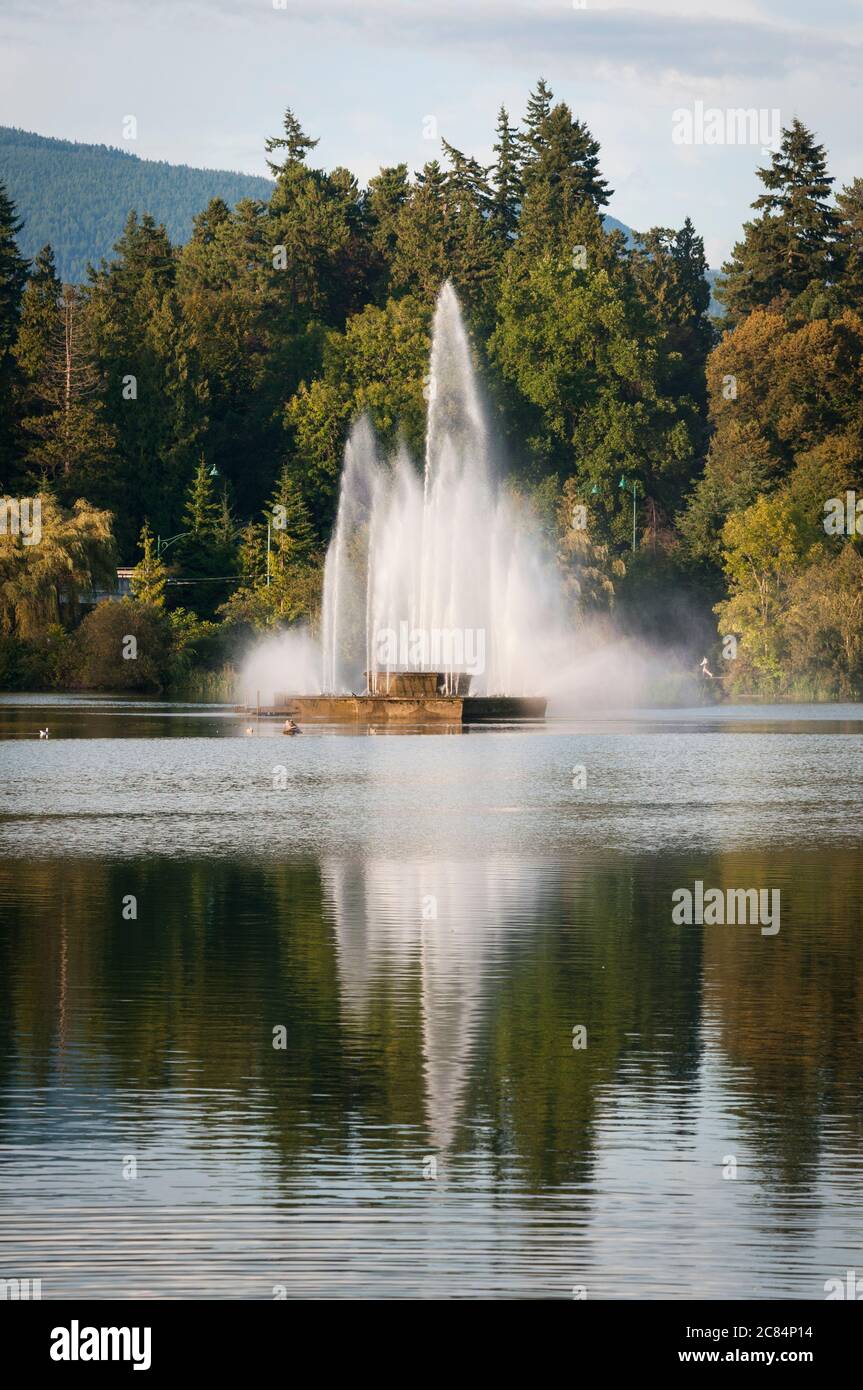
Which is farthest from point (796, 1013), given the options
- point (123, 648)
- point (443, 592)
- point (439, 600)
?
point (123, 648)

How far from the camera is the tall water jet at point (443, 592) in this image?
87062 mm

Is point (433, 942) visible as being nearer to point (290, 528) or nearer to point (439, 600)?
point (439, 600)

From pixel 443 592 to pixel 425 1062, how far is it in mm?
69861

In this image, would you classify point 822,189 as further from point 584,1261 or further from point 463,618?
point 584,1261

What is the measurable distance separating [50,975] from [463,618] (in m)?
68.5

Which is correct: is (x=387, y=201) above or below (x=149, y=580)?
above

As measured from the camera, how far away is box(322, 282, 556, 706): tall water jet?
87.1 m

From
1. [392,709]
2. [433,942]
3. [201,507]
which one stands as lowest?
[433,942]

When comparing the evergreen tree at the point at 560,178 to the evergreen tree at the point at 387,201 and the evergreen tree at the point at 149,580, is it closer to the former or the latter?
the evergreen tree at the point at 387,201

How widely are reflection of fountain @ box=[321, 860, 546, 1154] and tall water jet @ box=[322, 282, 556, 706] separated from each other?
50.5 m

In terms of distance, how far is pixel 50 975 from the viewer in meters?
21.0

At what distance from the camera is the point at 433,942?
75.8ft

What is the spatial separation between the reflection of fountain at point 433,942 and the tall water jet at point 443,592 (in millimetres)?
50514
